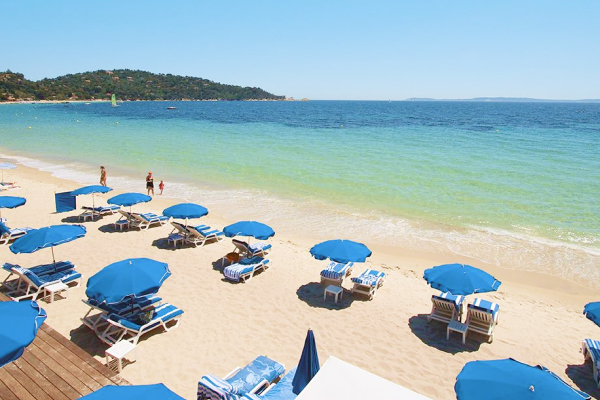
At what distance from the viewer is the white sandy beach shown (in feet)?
23.5

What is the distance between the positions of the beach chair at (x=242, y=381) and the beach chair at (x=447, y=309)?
4.09m

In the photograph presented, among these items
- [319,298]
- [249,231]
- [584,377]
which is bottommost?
[584,377]

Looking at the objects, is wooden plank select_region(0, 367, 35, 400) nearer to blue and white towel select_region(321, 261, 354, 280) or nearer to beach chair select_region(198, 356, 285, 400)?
beach chair select_region(198, 356, 285, 400)

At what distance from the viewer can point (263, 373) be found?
6.23 meters

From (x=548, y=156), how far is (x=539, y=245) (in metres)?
24.6

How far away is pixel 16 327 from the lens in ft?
16.2

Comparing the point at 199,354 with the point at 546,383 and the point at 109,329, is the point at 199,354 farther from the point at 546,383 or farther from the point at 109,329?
the point at 546,383

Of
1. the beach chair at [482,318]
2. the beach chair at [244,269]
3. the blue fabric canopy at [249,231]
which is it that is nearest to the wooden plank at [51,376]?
the beach chair at [244,269]

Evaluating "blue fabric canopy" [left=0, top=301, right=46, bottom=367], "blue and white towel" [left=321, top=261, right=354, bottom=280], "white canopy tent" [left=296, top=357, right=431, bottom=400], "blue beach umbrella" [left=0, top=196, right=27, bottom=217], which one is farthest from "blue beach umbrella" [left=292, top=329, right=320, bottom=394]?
"blue beach umbrella" [left=0, top=196, right=27, bottom=217]

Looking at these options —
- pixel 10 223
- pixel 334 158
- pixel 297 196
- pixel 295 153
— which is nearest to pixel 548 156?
pixel 334 158

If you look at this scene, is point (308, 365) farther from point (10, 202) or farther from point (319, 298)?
point (10, 202)

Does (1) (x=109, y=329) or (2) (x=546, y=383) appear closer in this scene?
(2) (x=546, y=383)

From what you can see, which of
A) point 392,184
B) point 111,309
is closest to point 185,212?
point 111,309

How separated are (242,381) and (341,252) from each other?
13.4ft
